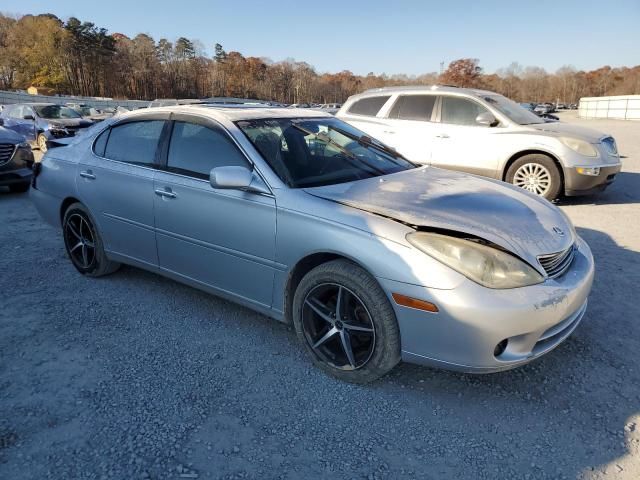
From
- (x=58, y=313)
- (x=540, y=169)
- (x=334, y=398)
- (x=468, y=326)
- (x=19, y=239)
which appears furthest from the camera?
(x=540, y=169)

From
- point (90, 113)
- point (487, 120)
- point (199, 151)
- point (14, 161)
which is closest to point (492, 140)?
point (487, 120)

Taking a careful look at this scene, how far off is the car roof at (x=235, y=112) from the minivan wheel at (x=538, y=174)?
14.2 ft

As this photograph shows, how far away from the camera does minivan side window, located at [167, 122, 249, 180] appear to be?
3297 millimetres

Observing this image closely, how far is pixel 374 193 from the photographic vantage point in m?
Result: 3.01

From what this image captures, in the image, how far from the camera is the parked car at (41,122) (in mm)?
14586

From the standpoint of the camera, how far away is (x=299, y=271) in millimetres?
2965

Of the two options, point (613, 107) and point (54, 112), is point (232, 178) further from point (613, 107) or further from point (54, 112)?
point (613, 107)

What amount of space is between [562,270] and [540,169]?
5023 mm

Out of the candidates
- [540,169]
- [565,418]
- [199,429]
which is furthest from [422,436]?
[540,169]

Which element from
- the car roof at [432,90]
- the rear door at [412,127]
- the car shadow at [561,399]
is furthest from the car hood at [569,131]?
the car shadow at [561,399]

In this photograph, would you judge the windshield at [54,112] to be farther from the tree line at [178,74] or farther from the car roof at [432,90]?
the tree line at [178,74]

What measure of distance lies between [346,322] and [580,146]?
5992mm

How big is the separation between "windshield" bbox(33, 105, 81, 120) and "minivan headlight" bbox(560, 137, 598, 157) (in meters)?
15.0

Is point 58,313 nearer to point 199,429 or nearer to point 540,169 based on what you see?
point 199,429
